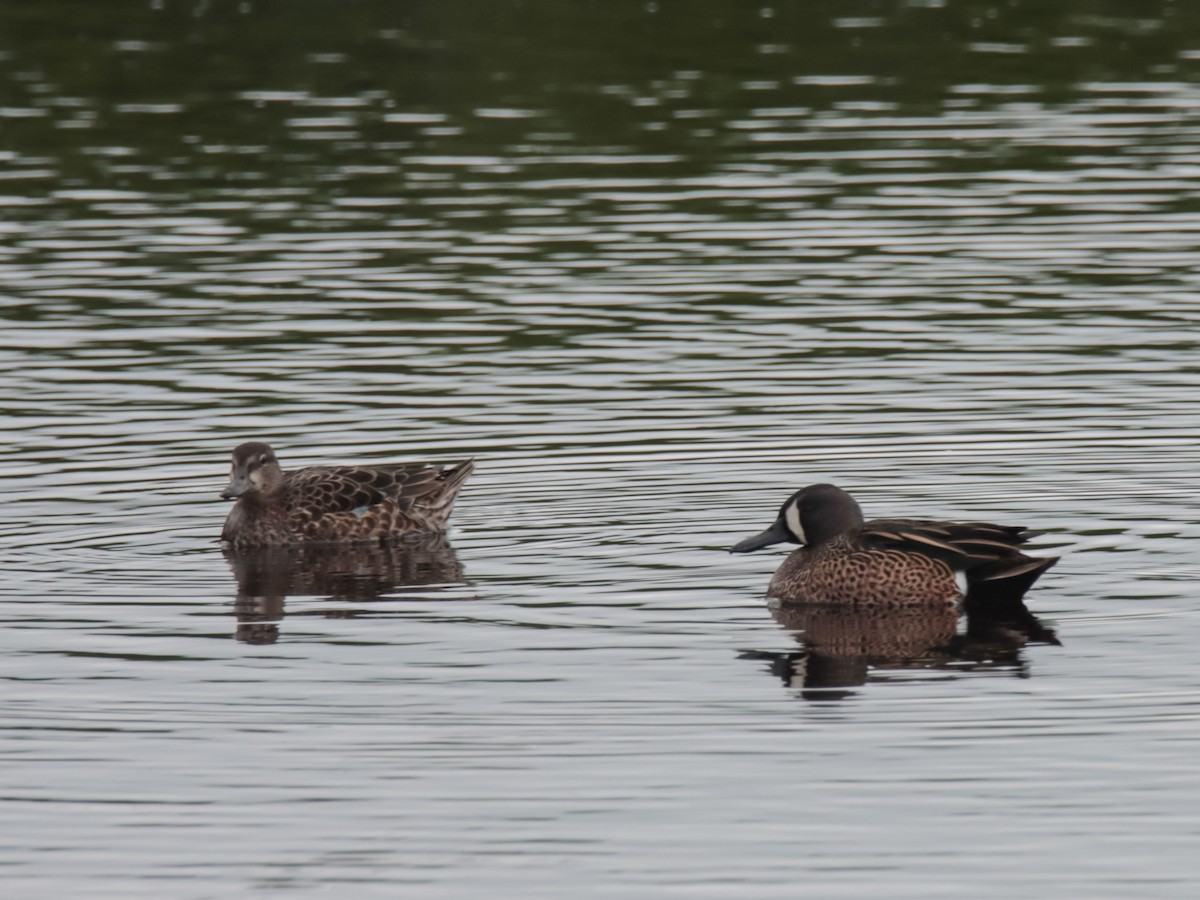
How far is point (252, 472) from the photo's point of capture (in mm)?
15867

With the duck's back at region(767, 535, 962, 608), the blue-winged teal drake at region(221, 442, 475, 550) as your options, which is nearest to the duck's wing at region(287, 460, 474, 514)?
the blue-winged teal drake at region(221, 442, 475, 550)

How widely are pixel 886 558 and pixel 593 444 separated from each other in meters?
4.00

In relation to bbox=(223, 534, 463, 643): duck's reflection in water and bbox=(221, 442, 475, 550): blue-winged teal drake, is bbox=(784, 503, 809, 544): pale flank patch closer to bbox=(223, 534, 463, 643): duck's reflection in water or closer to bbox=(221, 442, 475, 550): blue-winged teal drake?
bbox=(223, 534, 463, 643): duck's reflection in water

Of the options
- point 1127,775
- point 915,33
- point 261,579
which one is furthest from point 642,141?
point 1127,775

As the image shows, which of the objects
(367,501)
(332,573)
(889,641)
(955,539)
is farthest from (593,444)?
(889,641)

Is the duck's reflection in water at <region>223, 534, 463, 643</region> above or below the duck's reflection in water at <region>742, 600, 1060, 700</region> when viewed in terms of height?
below

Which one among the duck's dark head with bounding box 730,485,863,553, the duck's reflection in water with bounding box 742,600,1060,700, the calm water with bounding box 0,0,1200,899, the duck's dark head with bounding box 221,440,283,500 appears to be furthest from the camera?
the duck's dark head with bounding box 221,440,283,500

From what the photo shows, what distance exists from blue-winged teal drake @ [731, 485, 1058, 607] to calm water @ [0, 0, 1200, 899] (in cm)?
29

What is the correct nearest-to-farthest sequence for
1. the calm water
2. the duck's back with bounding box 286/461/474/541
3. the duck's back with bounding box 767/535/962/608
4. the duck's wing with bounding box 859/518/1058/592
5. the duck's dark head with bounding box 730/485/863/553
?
1. the calm water
2. the duck's wing with bounding box 859/518/1058/592
3. the duck's back with bounding box 767/535/962/608
4. the duck's dark head with bounding box 730/485/863/553
5. the duck's back with bounding box 286/461/474/541

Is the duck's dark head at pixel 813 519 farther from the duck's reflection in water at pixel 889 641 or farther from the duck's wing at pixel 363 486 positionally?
the duck's wing at pixel 363 486

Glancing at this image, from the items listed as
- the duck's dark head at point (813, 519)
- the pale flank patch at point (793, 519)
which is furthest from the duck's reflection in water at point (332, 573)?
the pale flank patch at point (793, 519)

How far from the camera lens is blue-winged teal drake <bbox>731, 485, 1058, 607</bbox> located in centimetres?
1346

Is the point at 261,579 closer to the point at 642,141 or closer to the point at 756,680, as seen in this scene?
the point at 756,680

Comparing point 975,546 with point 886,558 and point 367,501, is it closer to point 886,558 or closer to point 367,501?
point 886,558
